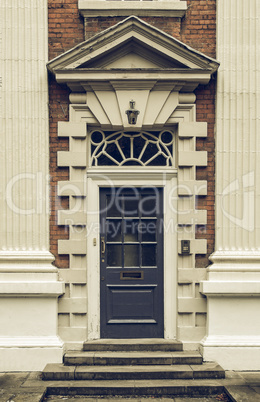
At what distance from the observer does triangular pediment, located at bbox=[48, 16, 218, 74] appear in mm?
6707

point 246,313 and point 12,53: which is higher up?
point 12,53

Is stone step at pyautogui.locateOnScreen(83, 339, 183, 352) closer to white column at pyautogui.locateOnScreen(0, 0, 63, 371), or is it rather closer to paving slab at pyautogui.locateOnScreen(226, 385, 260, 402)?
paving slab at pyautogui.locateOnScreen(226, 385, 260, 402)

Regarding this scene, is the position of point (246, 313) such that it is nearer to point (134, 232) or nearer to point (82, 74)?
point (134, 232)

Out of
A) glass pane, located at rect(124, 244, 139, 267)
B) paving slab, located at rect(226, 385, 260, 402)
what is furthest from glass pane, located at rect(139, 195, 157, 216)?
paving slab, located at rect(226, 385, 260, 402)

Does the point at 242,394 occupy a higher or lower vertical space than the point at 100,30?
lower

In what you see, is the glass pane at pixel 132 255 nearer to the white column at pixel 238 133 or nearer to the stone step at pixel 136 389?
the white column at pixel 238 133

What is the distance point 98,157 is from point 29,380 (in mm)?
3510

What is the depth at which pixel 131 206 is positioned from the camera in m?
7.17

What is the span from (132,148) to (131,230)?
4.38 ft

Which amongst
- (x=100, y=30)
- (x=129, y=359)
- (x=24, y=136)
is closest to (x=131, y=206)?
(x=24, y=136)

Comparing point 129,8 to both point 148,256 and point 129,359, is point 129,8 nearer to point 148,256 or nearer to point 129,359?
point 148,256

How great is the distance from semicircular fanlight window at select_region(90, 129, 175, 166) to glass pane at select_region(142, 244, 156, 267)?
4.44 feet

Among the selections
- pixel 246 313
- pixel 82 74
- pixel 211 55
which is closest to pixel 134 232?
pixel 246 313

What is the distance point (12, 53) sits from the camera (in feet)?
22.7
